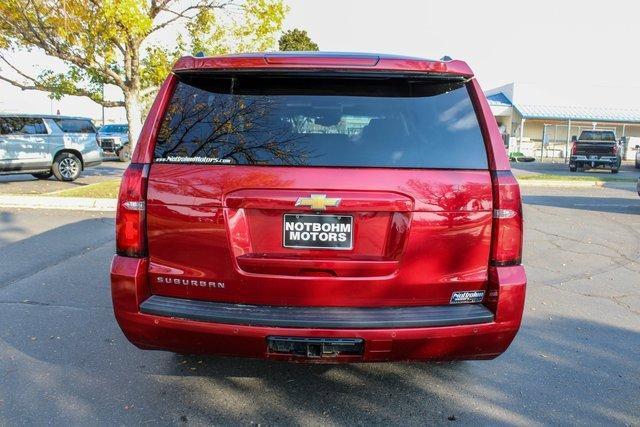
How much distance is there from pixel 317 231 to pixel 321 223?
5cm

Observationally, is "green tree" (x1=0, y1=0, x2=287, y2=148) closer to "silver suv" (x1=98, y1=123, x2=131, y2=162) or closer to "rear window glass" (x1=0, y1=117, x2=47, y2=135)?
"rear window glass" (x1=0, y1=117, x2=47, y2=135)

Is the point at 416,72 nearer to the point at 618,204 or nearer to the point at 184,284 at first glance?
the point at 184,284

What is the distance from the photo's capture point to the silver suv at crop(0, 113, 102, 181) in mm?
13891

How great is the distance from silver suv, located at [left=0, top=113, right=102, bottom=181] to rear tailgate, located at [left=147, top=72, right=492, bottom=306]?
531 inches

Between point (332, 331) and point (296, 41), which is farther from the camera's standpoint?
point (296, 41)

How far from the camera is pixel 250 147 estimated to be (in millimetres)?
2691

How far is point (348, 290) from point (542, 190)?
15076mm

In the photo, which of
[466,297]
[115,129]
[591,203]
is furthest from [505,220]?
[115,129]

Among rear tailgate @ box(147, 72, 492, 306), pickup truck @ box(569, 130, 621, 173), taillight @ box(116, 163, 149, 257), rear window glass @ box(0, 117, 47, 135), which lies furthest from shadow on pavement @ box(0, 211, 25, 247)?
pickup truck @ box(569, 130, 621, 173)

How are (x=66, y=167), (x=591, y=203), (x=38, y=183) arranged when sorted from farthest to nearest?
(x=66, y=167) < (x=38, y=183) < (x=591, y=203)

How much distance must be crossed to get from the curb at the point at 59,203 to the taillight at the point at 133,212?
7882mm

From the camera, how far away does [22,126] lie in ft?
46.5

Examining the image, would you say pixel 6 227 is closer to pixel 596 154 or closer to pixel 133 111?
pixel 133 111

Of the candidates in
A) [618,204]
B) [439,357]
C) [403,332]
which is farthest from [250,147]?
[618,204]
